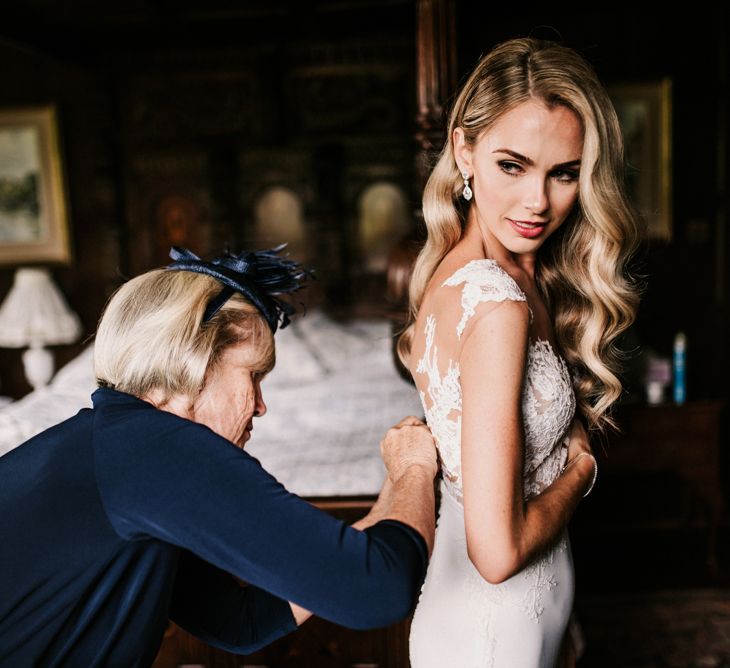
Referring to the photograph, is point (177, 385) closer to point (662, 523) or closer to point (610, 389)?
point (610, 389)

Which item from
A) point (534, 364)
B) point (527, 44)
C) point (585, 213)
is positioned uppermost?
point (527, 44)

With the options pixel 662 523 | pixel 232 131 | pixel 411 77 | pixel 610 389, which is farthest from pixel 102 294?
pixel 610 389

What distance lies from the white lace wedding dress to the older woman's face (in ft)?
1.13

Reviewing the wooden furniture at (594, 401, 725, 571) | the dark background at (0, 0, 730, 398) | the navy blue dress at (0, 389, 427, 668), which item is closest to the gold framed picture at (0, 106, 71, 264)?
the dark background at (0, 0, 730, 398)

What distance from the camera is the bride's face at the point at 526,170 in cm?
130

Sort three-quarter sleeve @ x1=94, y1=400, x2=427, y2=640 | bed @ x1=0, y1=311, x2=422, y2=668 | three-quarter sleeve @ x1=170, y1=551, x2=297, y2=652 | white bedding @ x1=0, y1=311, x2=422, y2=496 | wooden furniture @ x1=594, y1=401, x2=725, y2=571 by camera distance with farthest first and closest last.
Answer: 1. wooden furniture @ x1=594, y1=401, x2=725, y2=571
2. white bedding @ x1=0, y1=311, x2=422, y2=496
3. bed @ x1=0, y1=311, x2=422, y2=668
4. three-quarter sleeve @ x1=170, y1=551, x2=297, y2=652
5. three-quarter sleeve @ x1=94, y1=400, x2=427, y2=640

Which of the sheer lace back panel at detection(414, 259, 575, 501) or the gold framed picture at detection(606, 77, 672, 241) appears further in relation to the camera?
the gold framed picture at detection(606, 77, 672, 241)

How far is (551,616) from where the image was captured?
Result: 4.68ft

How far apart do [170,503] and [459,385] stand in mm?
566

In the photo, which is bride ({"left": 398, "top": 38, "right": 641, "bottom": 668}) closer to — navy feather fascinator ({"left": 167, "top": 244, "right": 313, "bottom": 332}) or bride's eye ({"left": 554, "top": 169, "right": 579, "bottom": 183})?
bride's eye ({"left": 554, "top": 169, "right": 579, "bottom": 183})

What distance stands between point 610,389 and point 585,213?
0.42 metres

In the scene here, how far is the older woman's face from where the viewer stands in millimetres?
1243

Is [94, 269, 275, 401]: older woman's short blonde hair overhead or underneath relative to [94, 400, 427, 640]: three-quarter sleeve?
overhead

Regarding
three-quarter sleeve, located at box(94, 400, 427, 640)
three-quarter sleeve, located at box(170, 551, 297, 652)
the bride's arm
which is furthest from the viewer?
three-quarter sleeve, located at box(170, 551, 297, 652)
